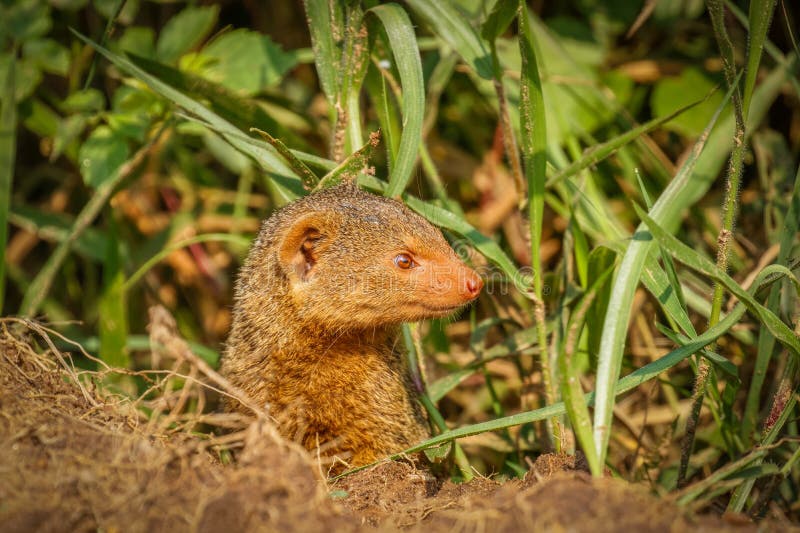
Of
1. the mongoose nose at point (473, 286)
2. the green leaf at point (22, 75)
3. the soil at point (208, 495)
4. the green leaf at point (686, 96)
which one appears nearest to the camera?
the soil at point (208, 495)

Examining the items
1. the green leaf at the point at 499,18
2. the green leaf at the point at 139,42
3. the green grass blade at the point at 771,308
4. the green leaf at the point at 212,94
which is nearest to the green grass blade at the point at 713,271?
the green grass blade at the point at 771,308

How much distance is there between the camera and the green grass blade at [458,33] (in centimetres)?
295

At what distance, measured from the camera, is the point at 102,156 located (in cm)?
335

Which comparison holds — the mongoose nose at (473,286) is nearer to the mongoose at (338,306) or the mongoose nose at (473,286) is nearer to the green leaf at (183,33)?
the mongoose at (338,306)

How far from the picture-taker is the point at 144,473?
197 centimetres

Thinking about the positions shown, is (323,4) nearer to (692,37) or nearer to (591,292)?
(591,292)

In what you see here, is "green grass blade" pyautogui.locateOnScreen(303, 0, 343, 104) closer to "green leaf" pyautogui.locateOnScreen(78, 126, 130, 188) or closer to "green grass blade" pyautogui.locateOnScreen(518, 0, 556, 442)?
"green grass blade" pyautogui.locateOnScreen(518, 0, 556, 442)

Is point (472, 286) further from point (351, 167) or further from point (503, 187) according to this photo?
point (503, 187)

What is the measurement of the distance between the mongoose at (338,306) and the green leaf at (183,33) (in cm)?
115

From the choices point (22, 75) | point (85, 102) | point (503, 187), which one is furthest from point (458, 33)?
point (22, 75)

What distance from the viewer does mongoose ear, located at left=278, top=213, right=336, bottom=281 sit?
8.83 feet

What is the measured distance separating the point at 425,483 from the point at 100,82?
10.2 feet

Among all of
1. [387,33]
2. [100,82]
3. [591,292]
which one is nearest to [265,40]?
[387,33]

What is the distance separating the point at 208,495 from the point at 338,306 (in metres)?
0.94
